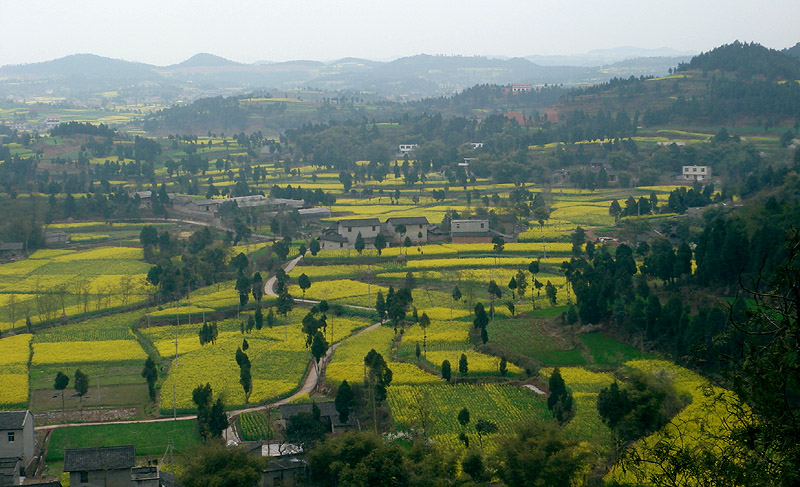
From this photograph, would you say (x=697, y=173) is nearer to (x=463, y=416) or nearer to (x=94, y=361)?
(x=463, y=416)

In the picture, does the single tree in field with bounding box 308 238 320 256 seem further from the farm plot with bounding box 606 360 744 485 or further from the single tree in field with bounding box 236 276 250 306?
the farm plot with bounding box 606 360 744 485

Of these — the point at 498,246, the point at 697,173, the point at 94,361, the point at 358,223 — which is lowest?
the point at 94,361

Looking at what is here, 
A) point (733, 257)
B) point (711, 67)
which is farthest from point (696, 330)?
point (711, 67)

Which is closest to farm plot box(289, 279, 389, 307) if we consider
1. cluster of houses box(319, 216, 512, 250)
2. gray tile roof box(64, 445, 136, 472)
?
cluster of houses box(319, 216, 512, 250)

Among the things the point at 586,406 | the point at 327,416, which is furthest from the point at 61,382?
the point at 586,406

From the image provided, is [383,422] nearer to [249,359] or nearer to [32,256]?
[249,359]

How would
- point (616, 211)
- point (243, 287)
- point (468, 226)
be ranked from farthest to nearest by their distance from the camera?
1. point (616, 211)
2. point (468, 226)
3. point (243, 287)

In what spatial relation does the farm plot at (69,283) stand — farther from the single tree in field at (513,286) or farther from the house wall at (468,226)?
the house wall at (468,226)
